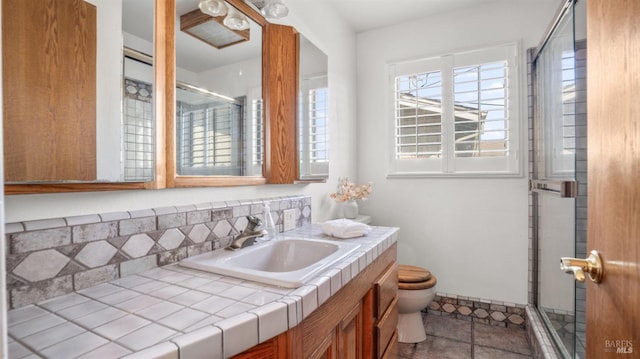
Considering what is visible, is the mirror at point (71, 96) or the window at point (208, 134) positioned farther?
the window at point (208, 134)

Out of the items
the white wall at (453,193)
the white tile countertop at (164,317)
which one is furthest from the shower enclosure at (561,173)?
the white tile countertop at (164,317)

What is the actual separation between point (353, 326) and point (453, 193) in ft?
5.34

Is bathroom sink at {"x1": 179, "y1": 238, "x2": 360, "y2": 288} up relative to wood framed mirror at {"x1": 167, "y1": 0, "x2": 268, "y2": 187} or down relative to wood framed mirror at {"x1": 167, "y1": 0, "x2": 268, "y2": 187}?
down

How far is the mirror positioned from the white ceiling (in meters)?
1.76

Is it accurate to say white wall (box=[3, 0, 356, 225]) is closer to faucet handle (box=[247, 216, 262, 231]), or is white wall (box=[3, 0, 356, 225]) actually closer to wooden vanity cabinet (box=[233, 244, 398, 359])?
faucet handle (box=[247, 216, 262, 231])

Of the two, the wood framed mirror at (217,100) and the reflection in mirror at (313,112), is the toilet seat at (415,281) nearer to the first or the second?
the reflection in mirror at (313,112)

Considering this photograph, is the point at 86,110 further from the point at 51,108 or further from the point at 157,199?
the point at 157,199

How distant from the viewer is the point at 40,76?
0.73 metres

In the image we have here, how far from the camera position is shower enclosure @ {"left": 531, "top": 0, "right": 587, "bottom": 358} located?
4.67 feet

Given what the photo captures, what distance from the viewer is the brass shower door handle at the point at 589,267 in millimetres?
624

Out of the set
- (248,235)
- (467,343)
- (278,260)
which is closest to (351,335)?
(278,260)

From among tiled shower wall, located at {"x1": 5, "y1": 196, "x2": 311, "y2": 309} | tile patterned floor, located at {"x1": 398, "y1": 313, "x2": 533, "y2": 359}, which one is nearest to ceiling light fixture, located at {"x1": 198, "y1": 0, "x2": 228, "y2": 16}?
tiled shower wall, located at {"x1": 5, "y1": 196, "x2": 311, "y2": 309}

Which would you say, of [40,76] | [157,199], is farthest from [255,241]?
[40,76]

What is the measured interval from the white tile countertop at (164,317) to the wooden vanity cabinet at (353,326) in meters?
0.04
